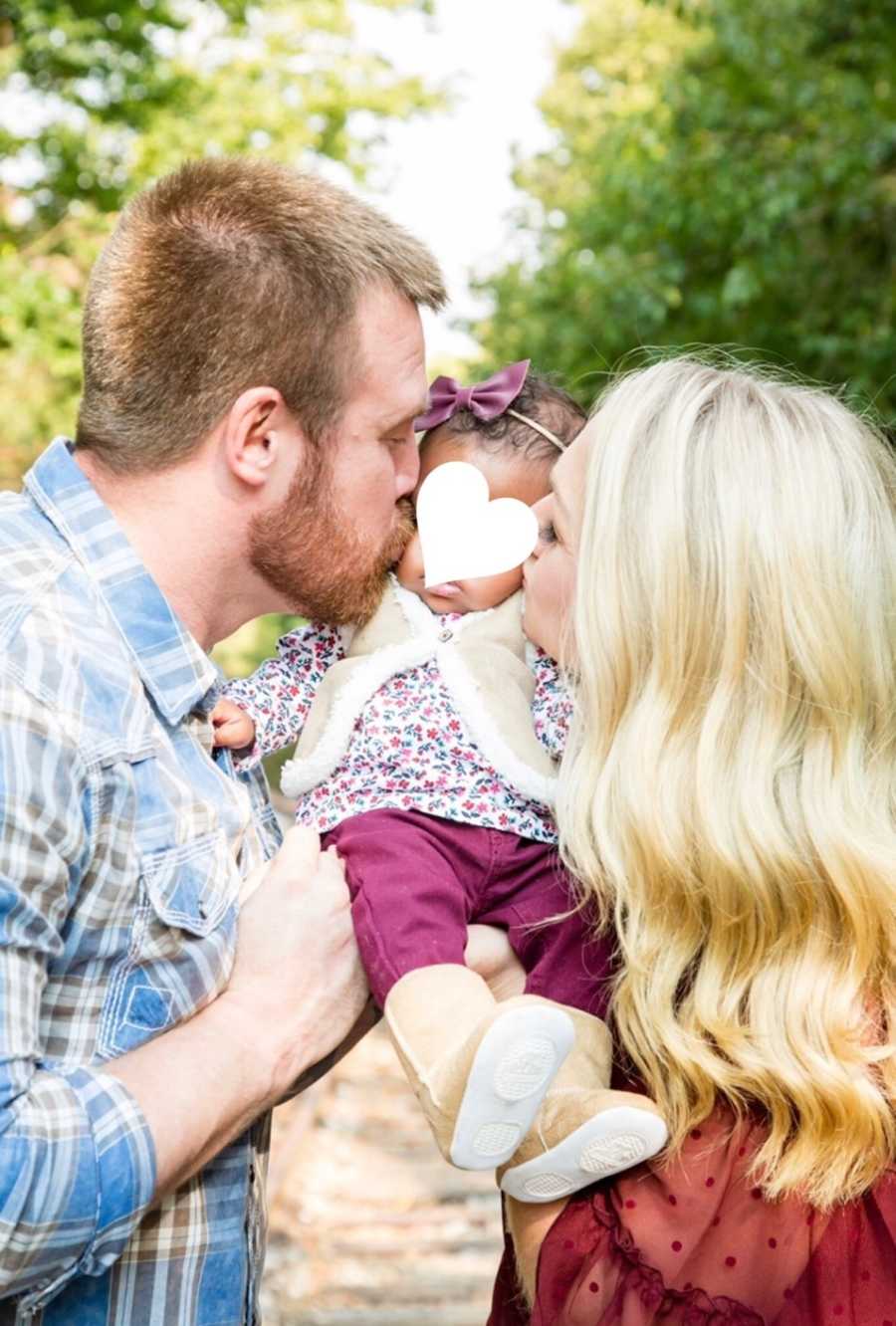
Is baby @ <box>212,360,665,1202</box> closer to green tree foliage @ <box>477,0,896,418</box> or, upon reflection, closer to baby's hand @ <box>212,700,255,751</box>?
baby's hand @ <box>212,700,255,751</box>

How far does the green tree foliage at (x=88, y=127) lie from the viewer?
11922 mm

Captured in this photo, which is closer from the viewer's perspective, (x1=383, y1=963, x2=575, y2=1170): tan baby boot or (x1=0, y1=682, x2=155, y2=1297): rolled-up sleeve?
(x1=0, y1=682, x2=155, y2=1297): rolled-up sleeve

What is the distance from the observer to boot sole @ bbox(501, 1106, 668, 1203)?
2.28 m

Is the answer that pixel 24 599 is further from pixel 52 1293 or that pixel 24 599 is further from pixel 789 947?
pixel 789 947

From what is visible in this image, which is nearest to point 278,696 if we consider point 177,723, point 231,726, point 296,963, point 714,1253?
point 231,726

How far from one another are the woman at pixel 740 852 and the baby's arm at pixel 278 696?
62 centimetres

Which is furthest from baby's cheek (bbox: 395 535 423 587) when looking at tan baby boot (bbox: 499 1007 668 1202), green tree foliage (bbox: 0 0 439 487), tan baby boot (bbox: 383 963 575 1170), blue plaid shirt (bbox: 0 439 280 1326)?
green tree foliage (bbox: 0 0 439 487)

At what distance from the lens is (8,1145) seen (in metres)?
2.02

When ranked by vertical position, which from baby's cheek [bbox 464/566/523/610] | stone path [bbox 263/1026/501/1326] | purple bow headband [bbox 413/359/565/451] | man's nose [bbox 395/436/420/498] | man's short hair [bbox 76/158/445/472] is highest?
man's short hair [bbox 76/158/445/472]

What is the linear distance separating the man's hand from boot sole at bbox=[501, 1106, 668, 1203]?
39 centimetres

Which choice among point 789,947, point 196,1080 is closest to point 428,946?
point 196,1080

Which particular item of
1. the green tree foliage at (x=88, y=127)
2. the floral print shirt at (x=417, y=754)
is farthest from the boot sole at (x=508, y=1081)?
the green tree foliage at (x=88, y=127)

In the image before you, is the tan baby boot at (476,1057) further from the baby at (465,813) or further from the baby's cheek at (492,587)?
the baby's cheek at (492,587)

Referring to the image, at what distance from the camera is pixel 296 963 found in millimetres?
2557
